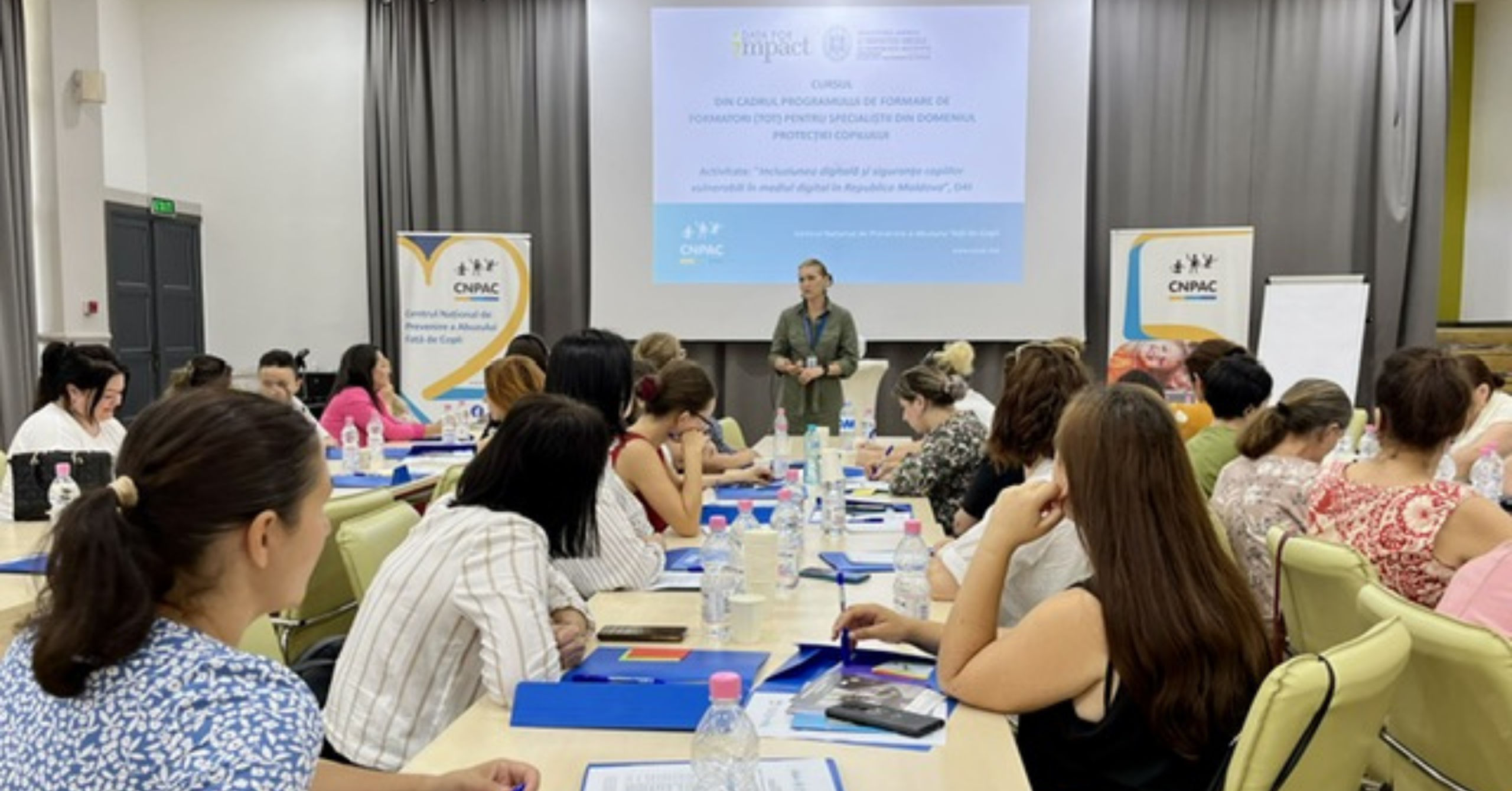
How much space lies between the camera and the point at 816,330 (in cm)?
732

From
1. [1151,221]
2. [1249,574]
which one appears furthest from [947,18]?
[1249,574]

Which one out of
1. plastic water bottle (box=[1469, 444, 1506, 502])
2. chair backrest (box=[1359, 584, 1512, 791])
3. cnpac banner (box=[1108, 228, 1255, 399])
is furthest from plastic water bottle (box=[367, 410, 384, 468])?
cnpac banner (box=[1108, 228, 1255, 399])

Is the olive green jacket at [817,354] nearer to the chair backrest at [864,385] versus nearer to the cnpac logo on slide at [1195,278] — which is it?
the chair backrest at [864,385]

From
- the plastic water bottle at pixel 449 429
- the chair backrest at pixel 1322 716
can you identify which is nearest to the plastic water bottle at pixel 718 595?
the chair backrest at pixel 1322 716

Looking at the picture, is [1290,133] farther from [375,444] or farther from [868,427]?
[375,444]

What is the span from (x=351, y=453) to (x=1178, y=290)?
5633mm

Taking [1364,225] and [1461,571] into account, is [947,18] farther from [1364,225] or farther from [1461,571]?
[1461,571]

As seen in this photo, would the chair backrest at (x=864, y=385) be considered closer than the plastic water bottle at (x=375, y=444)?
No

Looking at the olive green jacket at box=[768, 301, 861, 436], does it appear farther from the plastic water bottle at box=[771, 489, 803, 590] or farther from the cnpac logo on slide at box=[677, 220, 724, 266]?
the plastic water bottle at box=[771, 489, 803, 590]

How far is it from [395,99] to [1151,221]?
559 centimetres

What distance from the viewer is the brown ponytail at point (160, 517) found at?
1.14 m

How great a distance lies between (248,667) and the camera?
3.96 ft

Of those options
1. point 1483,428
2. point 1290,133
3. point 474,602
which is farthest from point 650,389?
point 1290,133

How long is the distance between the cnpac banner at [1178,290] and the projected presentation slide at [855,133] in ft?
2.66
